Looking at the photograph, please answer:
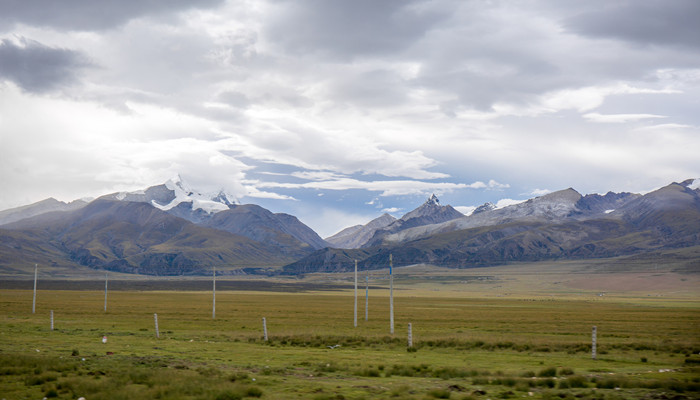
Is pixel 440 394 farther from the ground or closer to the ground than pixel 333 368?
farther from the ground

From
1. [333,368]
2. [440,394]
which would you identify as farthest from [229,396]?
[333,368]

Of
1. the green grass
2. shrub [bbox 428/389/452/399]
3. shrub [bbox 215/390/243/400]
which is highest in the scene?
shrub [bbox 215/390/243/400]

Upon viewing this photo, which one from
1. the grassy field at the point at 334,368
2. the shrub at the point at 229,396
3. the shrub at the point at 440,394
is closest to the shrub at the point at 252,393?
the grassy field at the point at 334,368

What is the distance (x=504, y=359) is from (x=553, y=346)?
26.7ft

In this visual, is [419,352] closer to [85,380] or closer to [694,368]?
[694,368]

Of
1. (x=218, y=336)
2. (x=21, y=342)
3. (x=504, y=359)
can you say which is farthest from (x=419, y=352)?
(x=21, y=342)

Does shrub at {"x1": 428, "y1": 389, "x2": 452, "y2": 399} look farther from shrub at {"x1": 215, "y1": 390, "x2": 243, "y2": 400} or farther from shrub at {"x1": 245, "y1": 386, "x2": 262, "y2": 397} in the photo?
shrub at {"x1": 215, "y1": 390, "x2": 243, "y2": 400}

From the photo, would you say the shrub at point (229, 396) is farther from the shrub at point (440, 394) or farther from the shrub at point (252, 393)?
the shrub at point (440, 394)

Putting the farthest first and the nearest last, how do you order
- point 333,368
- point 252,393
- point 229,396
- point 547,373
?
point 333,368 → point 547,373 → point 252,393 → point 229,396

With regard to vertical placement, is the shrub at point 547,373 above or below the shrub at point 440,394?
below

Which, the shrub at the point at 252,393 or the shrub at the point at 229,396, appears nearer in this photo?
the shrub at the point at 229,396

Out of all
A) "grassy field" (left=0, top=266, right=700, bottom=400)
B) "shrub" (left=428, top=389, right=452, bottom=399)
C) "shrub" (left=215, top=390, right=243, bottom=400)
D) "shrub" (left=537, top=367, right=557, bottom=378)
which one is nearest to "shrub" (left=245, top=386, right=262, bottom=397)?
"grassy field" (left=0, top=266, right=700, bottom=400)

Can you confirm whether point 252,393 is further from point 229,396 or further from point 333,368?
point 333,368

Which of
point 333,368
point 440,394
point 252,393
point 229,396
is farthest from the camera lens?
point 333,368
